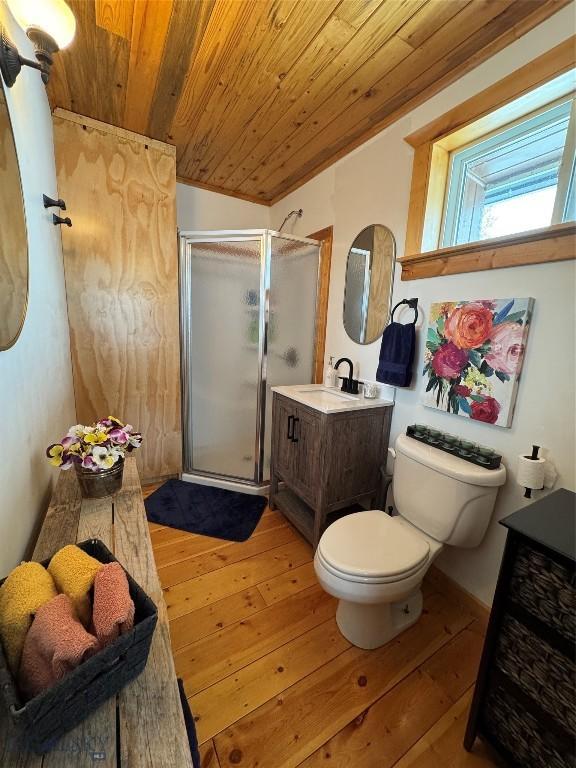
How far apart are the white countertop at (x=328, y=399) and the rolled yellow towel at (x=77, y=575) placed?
1106 mm

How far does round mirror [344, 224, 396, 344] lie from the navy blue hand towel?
0.17 m

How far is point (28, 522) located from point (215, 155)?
2368 mm

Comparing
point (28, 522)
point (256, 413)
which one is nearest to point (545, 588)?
point (28, 522)

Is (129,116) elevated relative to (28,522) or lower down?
elevated

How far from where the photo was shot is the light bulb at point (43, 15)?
0.80 m

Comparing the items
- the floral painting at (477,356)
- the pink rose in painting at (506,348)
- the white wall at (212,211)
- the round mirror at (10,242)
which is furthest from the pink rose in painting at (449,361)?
the white wall at (212,211)

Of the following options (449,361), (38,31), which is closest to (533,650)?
(449,361)

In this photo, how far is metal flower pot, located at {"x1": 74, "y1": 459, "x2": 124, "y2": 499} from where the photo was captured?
1071 millimetres

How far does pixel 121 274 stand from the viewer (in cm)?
204

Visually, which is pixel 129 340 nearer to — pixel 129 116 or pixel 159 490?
pixel 159 490

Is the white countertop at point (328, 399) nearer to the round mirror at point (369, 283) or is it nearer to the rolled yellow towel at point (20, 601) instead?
the round mirror at point (369, 283)

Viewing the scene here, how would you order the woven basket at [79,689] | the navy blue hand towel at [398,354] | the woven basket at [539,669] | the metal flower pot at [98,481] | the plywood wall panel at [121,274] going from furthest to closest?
1. the plywood wall panel at [121,274]
2. the navy blue hand towel at [398,354]
3. the metal flower pot at [98,481]
4. the woven basket at [539,669]
5. the woven basket at [79,689]

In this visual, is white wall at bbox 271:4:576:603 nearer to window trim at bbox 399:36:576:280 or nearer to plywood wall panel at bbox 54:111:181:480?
window trim at bbox 399:36:576:280

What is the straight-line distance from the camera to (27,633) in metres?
0.53
